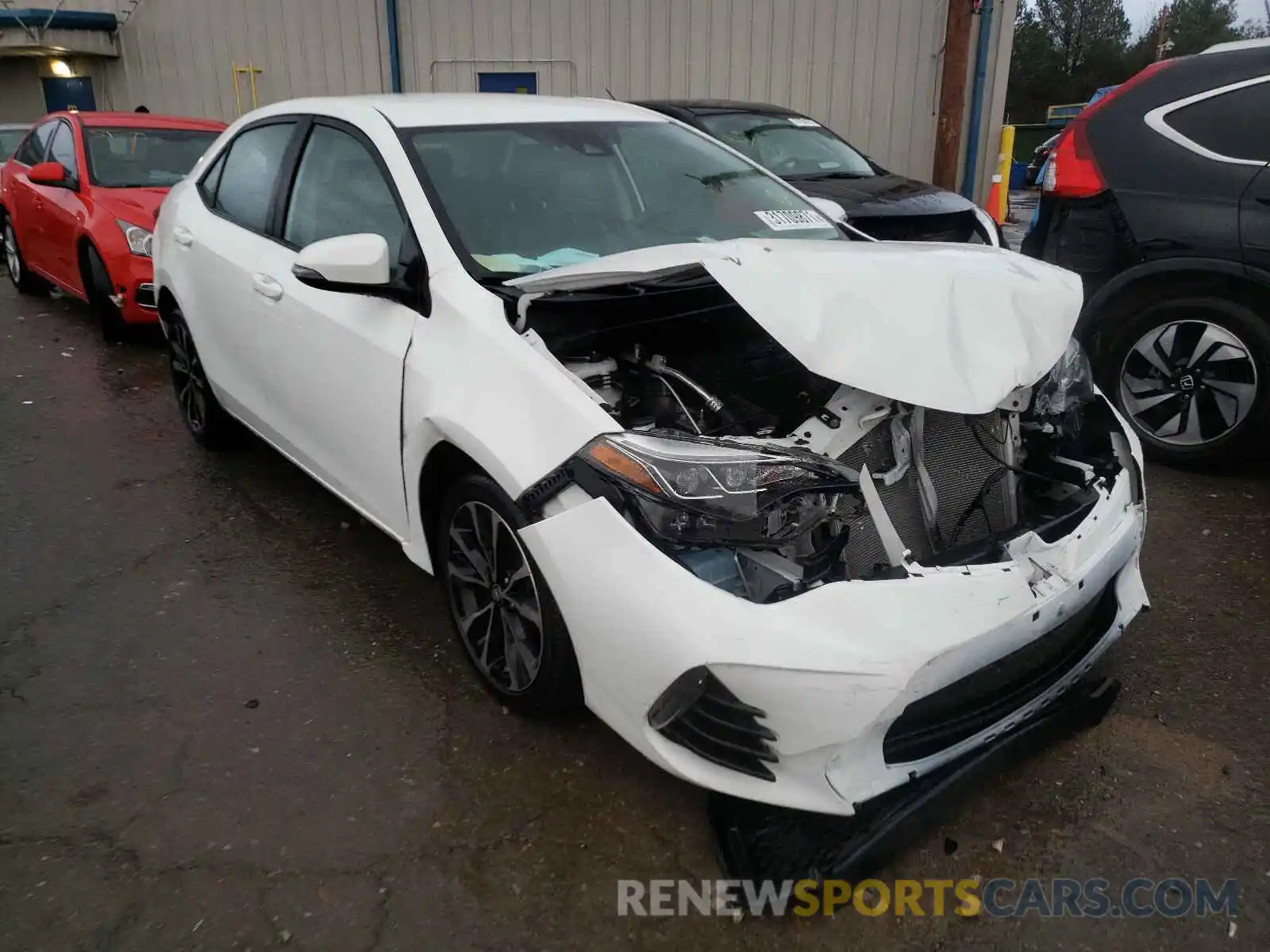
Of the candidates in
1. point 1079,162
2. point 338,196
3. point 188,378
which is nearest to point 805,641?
point 338,196

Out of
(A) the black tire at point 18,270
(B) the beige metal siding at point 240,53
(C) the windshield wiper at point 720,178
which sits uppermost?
(B) the beige metal siding at point 240,53

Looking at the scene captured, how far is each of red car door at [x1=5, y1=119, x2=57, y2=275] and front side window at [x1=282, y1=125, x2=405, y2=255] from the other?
5301mm

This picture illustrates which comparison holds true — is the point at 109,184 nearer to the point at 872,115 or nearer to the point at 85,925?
the point at 85,925

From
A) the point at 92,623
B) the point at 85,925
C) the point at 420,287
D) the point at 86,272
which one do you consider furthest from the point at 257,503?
the point at 86,272

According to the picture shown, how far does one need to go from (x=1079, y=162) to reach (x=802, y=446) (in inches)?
128

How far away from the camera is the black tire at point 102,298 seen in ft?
22.0

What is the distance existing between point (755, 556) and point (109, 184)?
6.72 metres

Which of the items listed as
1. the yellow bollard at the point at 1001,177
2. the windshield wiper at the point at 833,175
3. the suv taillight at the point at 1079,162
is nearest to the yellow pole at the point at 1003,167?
the yellow bollard at the point at 1001,177

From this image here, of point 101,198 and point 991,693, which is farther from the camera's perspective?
point 101,198

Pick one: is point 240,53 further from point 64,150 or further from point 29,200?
point 64,150

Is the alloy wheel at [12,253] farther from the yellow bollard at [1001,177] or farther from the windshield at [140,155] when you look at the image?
the yellow bollard at [1001,177]

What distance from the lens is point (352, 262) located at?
275cm

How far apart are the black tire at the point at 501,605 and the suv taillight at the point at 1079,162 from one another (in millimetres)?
3543

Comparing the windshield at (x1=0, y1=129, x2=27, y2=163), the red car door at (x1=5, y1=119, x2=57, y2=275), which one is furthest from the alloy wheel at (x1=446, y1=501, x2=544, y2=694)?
the windshield at (x1=0, y1=129, x2=27, y2=163)
